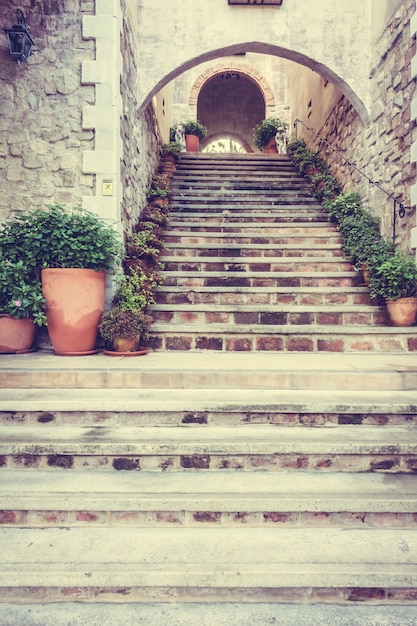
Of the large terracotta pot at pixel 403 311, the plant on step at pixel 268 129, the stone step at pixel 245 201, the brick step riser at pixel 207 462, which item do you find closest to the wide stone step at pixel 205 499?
the brick step riser at pixel 207 462

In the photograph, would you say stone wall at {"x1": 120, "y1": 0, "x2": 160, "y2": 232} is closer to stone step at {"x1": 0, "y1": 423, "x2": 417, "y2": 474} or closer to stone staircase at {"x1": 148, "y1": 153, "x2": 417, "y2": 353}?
stone staircase at {"x1": 148, "y1": 153, "x2": 417, "y2": 353}

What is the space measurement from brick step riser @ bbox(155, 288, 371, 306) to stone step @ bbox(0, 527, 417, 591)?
2.86 metres

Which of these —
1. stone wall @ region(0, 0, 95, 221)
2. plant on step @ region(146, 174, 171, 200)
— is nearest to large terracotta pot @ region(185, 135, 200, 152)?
plant on step @ region(146, 174, 171, 200)

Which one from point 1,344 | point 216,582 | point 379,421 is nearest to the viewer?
point 216,582

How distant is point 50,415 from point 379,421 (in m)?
1.78

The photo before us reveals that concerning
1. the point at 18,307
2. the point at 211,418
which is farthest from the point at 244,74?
the point at 211,418

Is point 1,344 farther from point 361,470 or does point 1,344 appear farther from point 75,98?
point 361,470

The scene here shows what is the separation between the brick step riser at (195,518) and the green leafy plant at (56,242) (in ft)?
6.89

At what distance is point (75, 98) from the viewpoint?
411 centimetres

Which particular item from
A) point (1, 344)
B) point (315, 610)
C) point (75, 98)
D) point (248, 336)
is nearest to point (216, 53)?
point (75, 98)

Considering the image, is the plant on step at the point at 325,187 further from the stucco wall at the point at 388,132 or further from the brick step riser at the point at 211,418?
the brick step riser at the point at 211,418

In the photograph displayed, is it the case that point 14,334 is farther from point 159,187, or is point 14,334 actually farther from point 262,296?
point 159,187

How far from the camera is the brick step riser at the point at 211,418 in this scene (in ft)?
7.46

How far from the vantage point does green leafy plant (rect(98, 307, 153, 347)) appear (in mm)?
3375
